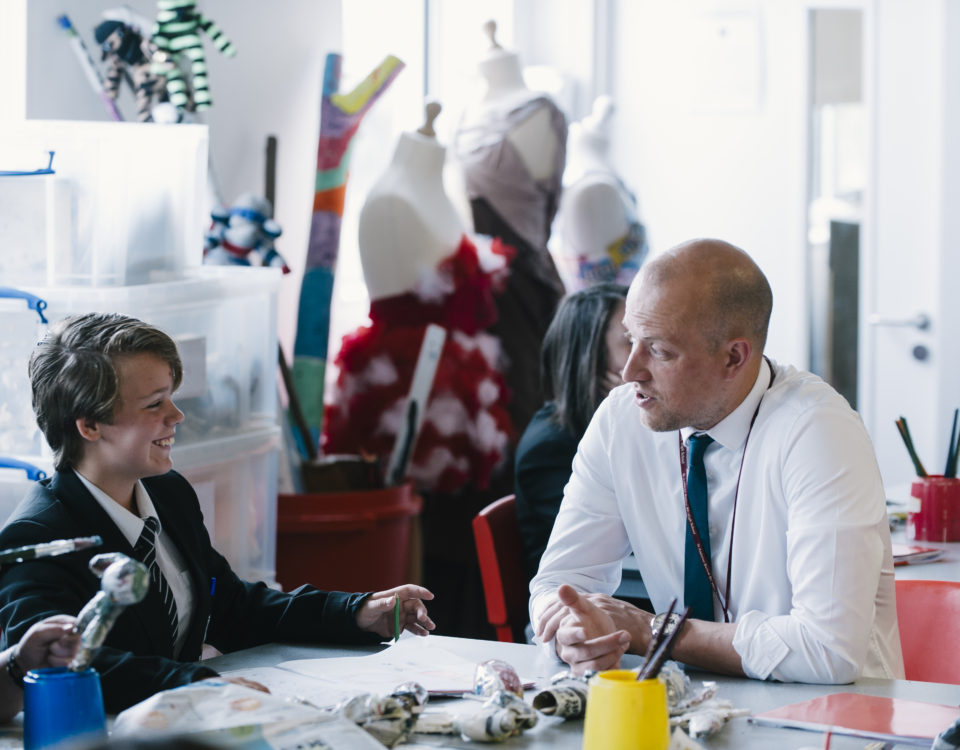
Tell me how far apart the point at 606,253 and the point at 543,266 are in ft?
1.34

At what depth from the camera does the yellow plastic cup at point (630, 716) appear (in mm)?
1108

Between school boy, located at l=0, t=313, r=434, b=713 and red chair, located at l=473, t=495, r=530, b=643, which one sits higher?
school boy, located at l=0, t=313, r=434, b=713

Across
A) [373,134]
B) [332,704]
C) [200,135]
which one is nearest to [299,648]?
[332,704]

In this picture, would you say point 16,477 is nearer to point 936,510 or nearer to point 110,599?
point 110,599

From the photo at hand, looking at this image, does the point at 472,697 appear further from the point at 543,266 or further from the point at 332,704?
the point at 543,266

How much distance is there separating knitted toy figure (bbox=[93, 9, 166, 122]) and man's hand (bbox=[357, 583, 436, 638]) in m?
1.42

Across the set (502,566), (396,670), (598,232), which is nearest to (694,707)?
(396,670)

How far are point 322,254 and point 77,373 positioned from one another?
1.48 m

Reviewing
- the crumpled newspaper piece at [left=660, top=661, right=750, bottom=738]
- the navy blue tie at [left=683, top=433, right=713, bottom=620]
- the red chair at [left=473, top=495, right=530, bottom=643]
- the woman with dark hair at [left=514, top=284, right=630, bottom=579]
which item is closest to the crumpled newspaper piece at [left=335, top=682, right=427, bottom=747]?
the crumpled newspaper piece at [left=660, top=661, right=750, bottom=738]

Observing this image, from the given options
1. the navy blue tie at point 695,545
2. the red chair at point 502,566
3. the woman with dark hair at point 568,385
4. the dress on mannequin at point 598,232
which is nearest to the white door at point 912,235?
the dress on mannequin at point 598,232

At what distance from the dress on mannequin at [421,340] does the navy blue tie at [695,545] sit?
53.3 inches

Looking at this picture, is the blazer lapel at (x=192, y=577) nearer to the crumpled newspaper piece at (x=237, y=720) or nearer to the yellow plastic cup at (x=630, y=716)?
the crumpled newspaper piece at (x=237, y=720)

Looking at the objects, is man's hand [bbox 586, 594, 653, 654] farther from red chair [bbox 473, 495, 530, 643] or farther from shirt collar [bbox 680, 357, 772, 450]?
red chair [bbox 473, 495, 530, 643]

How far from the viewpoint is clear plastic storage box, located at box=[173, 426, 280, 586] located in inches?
95.4
